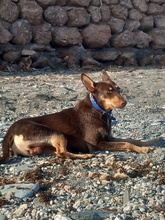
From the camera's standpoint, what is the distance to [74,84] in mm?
10328

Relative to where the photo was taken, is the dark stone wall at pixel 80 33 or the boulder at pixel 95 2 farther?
the boulder at pixel 95 2

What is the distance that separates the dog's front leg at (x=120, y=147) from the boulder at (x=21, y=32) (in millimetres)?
6629

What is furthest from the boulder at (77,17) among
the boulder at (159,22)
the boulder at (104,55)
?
the boulder at (159,22)

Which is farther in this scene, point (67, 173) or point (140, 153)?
point (140, 153)

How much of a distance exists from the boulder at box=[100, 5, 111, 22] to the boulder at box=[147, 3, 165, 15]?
1.40 m

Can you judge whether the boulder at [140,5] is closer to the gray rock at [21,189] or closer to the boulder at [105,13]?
the boulder at [105,13]

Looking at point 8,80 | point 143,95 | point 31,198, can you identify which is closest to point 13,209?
point 31,198

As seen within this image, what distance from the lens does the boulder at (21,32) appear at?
11969mm

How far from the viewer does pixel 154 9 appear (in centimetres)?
1434

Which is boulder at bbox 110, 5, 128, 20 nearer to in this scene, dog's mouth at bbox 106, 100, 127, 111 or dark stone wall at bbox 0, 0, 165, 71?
dark stone wall at bbox 0, 0, 165, 71

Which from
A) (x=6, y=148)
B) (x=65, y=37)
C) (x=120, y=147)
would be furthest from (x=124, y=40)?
(x=6, y=148)

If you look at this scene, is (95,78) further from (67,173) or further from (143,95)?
(67,173)

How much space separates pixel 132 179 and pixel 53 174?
0.78 metres

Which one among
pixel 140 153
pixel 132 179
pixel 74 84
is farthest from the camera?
pixel 74 84
